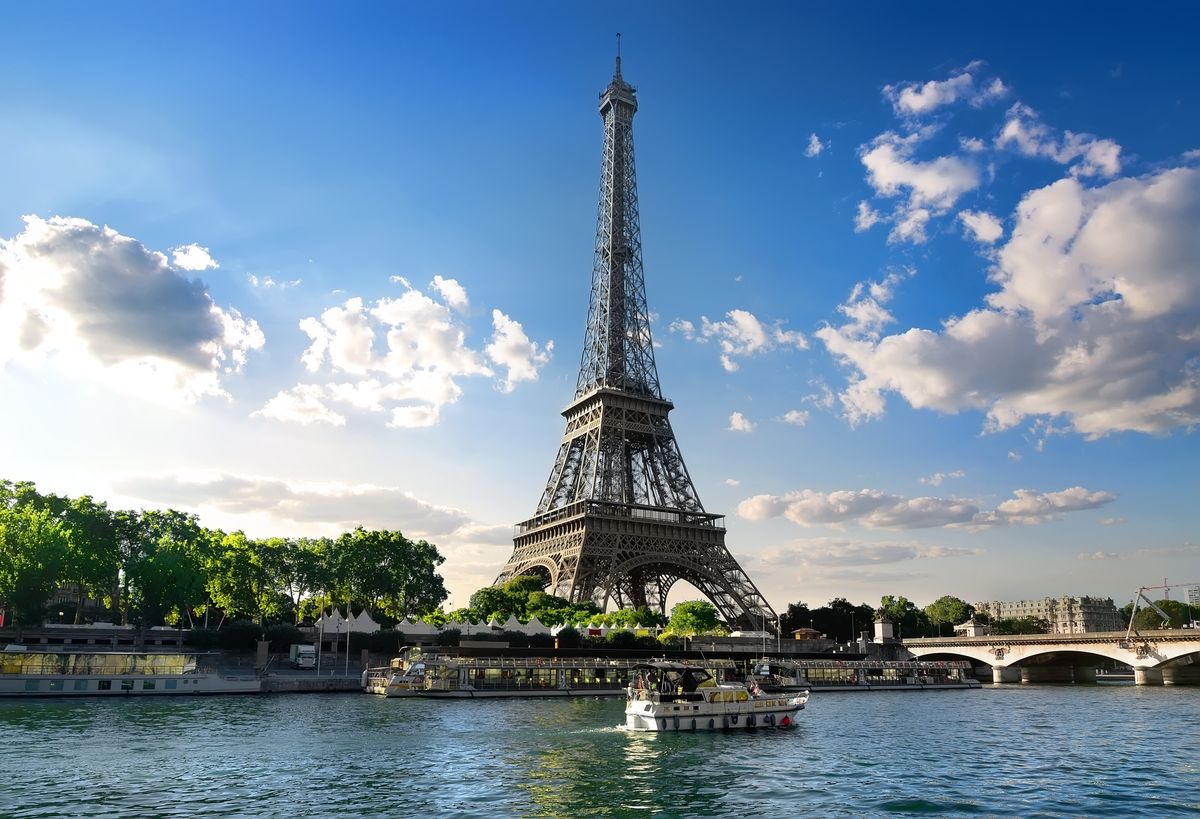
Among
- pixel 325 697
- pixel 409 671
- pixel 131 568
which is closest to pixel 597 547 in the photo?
pixel 409 671

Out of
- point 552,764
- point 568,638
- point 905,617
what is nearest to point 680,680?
point 552,764

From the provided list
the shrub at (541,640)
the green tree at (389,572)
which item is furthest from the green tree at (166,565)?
the shrub at (541,640)

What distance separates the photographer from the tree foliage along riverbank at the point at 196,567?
9512cm

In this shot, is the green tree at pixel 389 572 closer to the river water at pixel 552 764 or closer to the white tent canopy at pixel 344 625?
the white tent canopy at pixel 344 625

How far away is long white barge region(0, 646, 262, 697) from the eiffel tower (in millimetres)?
43928

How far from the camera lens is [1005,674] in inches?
4916

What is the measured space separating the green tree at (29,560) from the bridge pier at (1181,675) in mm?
122412

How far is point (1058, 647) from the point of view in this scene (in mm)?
109188

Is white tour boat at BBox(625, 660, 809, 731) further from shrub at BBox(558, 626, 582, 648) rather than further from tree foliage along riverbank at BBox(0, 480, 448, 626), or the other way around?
tree foliage along riverbank at BBox(0, 480, 448, 626)

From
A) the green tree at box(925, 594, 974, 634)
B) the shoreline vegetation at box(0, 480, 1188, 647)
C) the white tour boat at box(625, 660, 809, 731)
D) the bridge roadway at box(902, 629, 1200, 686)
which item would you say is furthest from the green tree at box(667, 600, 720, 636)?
the green tree at box(925, 594, 974, 634)

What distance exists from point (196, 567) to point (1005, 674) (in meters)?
106

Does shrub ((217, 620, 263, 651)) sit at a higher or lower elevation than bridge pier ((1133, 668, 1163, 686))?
higher

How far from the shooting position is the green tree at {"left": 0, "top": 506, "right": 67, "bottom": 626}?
8800cm

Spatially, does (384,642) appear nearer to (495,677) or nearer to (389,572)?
(495,677)
